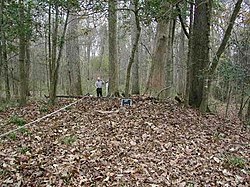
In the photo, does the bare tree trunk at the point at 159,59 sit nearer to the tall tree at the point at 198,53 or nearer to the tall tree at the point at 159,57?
the tall tree at the point at 159,57

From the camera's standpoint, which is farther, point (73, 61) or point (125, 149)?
point (73, 61)

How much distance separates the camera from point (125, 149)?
6.50m

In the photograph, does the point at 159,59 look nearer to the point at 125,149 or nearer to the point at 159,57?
the point at 159,57

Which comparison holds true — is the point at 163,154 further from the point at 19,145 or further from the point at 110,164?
the point at 19,145

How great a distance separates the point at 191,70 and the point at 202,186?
19.3 ft

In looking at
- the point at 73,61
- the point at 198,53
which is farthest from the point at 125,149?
the point at 73,61

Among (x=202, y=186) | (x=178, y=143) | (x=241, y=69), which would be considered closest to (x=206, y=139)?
(x=178, y=143)

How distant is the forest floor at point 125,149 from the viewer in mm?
5410

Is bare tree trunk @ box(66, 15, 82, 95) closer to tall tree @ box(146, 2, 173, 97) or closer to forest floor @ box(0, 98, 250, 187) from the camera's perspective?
tall tree @ box(146, 2, 173, 97)

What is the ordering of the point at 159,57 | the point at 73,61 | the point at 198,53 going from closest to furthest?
1. the point at 198,53
2. the point at 159,57
3. the point at 73,61

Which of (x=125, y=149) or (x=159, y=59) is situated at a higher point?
(x=159, y=59)

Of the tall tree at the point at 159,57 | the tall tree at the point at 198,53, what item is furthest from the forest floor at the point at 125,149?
the tall tree at the point at 159,57

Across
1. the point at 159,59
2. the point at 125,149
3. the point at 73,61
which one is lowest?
the point at 125,149

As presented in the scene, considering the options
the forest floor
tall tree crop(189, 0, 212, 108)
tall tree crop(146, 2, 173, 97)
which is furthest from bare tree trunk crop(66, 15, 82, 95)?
tall tree crop(189, 0, 212, 108)
